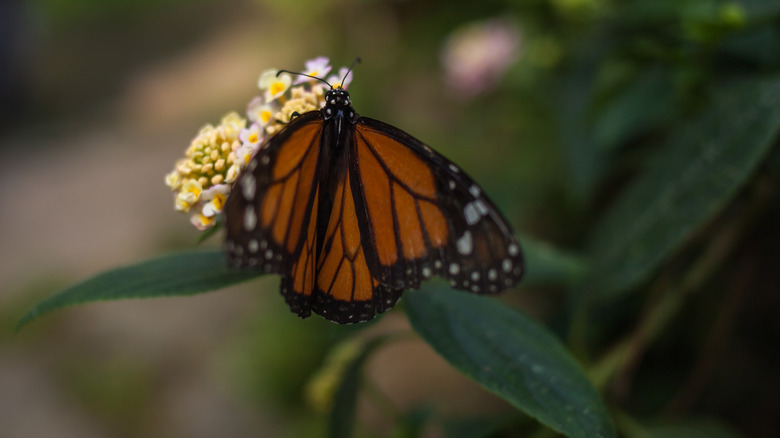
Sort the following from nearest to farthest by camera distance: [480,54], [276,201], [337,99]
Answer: [276,201], [337,99], [480,54]

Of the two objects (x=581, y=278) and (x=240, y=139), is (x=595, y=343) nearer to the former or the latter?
(x=581, y=278)

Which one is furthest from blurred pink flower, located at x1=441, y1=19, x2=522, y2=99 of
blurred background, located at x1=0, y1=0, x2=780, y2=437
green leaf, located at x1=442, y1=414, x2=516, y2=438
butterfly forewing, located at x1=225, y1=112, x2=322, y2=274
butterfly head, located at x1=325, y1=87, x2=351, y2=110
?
butterfly forewing, located at x1=225, y1=112, x2=322, y2=274

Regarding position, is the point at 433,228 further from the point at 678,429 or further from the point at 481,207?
the point at 678,429

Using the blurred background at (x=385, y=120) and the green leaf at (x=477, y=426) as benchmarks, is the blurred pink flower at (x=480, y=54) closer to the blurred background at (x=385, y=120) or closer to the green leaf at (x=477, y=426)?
the blurred background at (x=385, y=120)

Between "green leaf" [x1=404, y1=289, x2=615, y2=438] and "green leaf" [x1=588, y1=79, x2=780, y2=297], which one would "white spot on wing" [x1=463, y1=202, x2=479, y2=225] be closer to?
"green leaf" [x1=404, y1=289, x2=615, y2=438]

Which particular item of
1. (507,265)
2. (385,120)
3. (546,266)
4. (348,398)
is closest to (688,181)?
(546,266)

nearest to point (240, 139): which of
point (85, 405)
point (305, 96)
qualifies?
point (305, 96)
